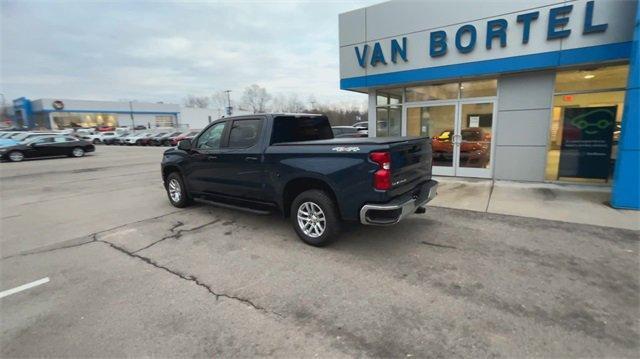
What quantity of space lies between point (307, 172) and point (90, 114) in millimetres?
76679

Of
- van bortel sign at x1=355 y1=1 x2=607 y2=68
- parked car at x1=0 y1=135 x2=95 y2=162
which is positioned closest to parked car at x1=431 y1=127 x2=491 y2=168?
van bortel sign at x1=355 y1=1 x2=607 y2=68

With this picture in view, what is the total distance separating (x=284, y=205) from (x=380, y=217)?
1677 millimetres

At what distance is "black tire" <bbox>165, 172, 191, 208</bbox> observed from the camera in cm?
707

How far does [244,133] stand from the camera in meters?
5.69

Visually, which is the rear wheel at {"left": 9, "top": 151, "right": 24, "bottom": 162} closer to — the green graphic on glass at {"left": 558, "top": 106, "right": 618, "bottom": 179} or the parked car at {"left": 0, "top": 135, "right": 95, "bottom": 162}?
the parked car at {"left": 0, "top": 135, "right": 95, "bottom": 162}

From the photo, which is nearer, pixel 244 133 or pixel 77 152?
pixel 244 133

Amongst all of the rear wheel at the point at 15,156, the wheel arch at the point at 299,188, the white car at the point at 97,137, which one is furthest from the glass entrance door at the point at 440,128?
the white car at the point at 97,137

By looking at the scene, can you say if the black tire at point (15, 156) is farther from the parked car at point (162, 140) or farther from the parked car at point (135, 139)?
the parked car at point (135, 139)

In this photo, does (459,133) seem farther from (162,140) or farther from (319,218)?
(162,140)

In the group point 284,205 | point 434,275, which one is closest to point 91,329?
point 284,205

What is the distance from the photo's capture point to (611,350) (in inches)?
101

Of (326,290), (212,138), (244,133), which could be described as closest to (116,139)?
(212,138)

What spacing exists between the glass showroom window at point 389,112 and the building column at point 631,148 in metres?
5.64

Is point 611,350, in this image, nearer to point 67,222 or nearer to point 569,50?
point 569,50
